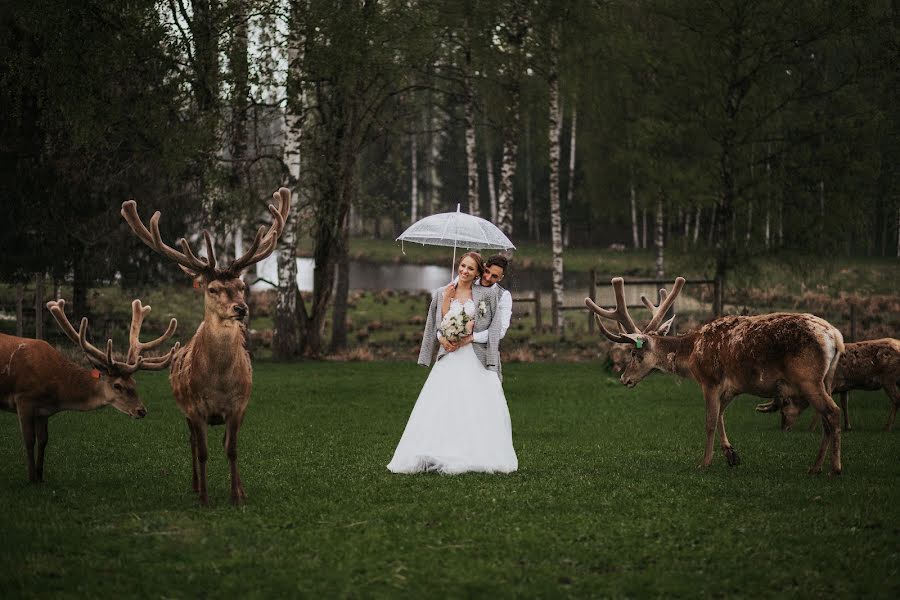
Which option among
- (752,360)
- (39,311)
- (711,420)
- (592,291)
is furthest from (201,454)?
(592,291)

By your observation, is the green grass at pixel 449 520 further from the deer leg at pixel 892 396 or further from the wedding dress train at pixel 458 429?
the deer leg at pixel 892 396

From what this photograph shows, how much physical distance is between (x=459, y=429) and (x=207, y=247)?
3311mm

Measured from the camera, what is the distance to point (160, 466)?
11.8 meters

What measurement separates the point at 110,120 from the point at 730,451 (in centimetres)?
1508

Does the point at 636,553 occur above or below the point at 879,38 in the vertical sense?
below

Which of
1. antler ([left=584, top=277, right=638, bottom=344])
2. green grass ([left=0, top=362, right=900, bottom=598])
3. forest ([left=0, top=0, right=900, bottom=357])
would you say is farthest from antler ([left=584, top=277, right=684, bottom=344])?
forest ([left=0, top=0, right=900, bottom=357])

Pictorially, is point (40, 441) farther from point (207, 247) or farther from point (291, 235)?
point (291, 235)

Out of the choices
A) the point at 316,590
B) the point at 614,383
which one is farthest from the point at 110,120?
the point at 316,590

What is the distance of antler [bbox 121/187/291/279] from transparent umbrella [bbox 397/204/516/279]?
76.3 inches

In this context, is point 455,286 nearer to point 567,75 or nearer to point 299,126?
point 299,126

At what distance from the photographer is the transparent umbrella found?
1202cm

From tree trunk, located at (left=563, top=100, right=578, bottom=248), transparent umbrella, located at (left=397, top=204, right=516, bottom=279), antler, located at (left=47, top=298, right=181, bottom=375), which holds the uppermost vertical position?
tree trunk, located at (left=563, top=100, right=578, bottom=248)

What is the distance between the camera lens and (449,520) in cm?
891

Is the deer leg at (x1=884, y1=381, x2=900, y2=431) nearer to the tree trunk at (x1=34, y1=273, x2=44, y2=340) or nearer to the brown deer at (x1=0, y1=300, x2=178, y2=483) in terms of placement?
the brown deer at (x1=0, y1=300, x2=178, y2=483)
